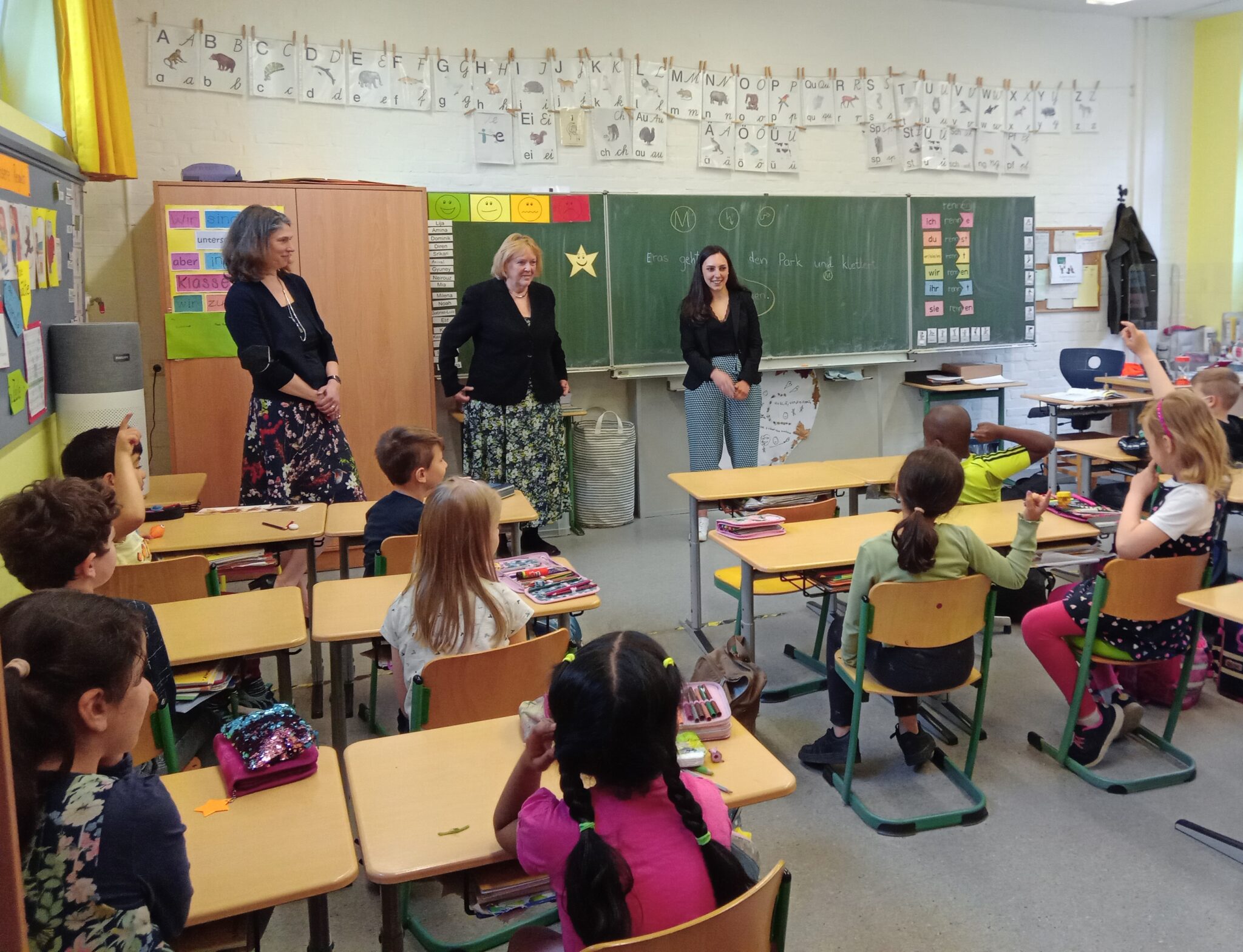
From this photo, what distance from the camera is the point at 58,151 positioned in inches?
166

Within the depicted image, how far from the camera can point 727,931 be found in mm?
1237

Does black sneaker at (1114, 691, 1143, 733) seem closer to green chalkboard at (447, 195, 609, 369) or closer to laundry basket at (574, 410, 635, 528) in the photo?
laundry basket at (574, 410, 635, 528)

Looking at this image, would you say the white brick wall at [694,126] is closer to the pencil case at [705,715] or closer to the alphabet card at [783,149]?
the alphabet card at [783,149]

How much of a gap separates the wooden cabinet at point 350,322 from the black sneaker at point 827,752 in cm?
305

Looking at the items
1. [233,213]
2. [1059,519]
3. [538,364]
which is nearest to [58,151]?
[233,213]

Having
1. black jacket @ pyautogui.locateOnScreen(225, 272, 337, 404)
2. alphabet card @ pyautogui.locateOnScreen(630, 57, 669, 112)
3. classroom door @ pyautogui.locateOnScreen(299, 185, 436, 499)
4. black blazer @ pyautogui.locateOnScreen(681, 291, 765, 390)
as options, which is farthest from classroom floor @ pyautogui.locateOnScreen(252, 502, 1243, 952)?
alphabet card @ pyautogui.locateOnScreen(630, 57, 669, 112)

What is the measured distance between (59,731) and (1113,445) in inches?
182

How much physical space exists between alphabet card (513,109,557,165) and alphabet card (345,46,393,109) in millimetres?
742

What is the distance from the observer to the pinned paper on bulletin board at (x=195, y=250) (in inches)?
187

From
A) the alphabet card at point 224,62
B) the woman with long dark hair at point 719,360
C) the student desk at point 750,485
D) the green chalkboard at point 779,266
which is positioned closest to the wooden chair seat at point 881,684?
the student desk at point 750,485

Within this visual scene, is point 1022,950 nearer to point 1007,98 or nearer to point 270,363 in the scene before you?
point 270,363

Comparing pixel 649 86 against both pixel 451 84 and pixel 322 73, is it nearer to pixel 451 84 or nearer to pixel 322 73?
pixel 451 84

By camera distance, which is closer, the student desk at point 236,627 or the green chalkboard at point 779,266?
the student desk at point 236,627

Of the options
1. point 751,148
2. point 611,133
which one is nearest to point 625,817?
point 611,133
